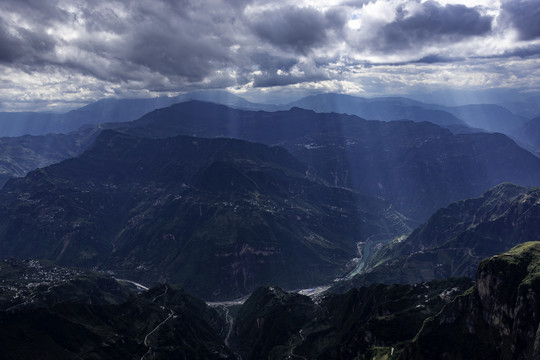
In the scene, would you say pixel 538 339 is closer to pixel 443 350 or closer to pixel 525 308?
pixel 525 308

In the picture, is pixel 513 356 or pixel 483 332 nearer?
pixel 513 356

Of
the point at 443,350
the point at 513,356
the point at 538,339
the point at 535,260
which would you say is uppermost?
the point at 535,260

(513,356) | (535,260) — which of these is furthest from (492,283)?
(513,356)

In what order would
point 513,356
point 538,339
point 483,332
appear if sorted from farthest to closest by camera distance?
point 483,332
point 513,356
point 538,339

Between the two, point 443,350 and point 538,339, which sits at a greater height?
point 538,339

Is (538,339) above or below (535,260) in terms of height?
below

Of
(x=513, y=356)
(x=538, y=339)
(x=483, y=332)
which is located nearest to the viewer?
(x=538, y=339)

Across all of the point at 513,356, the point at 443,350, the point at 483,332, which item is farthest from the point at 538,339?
the point at 443,350

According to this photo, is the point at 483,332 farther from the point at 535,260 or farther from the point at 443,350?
the point at 535,260

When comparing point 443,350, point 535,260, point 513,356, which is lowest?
point 443,350
